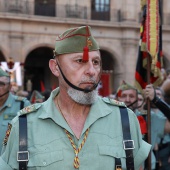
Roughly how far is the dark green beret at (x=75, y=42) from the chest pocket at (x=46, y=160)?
61 centimetres

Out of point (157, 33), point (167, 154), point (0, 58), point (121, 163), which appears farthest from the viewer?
point (0, 58)

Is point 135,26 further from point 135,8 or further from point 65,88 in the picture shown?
point 65,88

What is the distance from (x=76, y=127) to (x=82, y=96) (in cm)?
19

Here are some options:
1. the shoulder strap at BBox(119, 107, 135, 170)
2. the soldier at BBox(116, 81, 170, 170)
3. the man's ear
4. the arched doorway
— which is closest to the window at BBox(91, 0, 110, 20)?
the arched doorway

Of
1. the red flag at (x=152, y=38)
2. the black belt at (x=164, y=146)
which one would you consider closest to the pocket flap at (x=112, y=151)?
the red flag at (x=152, y=38)

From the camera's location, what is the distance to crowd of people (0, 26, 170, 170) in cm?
226

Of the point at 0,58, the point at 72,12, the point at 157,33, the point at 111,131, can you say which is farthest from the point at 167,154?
the point at 0,58

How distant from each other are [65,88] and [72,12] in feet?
63.1

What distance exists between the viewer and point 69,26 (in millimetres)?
21047

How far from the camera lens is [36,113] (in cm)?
243

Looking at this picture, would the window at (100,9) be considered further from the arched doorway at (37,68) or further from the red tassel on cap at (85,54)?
the red tassel on cap at (85,54)

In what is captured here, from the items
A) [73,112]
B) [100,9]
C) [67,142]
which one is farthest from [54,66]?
[100,9]

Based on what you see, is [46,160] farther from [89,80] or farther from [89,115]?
[89,80]

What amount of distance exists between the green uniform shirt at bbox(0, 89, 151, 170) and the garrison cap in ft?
1.16
